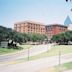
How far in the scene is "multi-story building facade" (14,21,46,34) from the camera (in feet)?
539

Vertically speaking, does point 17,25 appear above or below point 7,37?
above

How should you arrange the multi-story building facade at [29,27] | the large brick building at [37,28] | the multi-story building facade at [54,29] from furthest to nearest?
the multi-story building facade at [54,29] → the large brick building at [37,28] → the multi-story building facade at [29,27]

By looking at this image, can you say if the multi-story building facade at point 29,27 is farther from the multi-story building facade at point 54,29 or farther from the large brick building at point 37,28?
the multi-story building facade at point 54,29

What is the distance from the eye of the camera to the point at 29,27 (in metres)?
166

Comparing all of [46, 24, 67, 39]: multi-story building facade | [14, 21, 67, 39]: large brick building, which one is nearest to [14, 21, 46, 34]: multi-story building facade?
[14, 21, 67, 39]: large brick building

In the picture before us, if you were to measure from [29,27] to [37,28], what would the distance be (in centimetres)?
1193

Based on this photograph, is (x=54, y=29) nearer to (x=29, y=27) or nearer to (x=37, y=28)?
(x=37, y=28)

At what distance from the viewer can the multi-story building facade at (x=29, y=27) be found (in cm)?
16438

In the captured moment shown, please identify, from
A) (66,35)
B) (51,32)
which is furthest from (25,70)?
(51,32)

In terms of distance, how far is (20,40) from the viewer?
216 feet

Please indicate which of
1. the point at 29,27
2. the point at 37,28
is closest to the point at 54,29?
the point at 37,28

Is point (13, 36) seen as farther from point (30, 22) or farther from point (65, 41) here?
point (30, 22)

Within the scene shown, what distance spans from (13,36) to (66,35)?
187 ft

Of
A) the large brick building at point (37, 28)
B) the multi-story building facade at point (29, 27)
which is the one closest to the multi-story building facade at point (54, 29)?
the large brick building at point (37, 28)
